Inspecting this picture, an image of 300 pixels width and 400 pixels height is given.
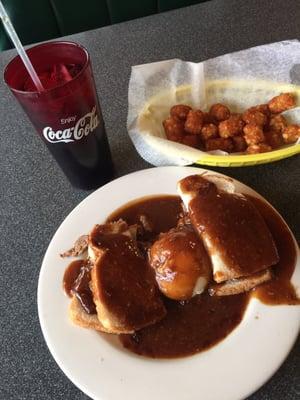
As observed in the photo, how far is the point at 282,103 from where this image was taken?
4.05ft

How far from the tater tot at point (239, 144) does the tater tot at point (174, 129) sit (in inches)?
6.6

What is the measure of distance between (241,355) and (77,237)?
47 centimetres

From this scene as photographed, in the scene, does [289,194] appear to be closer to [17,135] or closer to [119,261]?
[119,261]

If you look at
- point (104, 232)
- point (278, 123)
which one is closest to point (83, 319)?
point (104, 232)

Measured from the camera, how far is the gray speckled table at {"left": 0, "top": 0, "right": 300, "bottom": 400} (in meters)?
0.88

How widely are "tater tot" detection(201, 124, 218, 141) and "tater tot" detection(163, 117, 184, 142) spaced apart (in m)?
0.07

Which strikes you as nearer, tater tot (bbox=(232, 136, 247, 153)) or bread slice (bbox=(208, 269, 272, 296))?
bread slice (bbox=(208, 269, 272, 296))

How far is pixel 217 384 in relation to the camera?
2.43ft

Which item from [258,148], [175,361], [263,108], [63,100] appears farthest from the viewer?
[263,108]

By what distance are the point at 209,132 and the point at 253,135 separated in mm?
135

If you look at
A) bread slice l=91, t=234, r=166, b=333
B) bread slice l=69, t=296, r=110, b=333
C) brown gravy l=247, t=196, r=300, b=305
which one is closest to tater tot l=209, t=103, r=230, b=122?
brown gravy l=247, t=196, r=300, b=305

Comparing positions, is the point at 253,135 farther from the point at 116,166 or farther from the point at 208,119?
the point at 116,166

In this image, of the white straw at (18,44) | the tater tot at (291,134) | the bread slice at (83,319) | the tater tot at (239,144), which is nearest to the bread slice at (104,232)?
the bread slice at (83,319)

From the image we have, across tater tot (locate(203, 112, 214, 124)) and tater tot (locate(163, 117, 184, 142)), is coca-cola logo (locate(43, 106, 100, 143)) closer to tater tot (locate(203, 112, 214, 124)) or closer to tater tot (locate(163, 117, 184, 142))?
tater tot (locate(163, 117, 184, 142))
